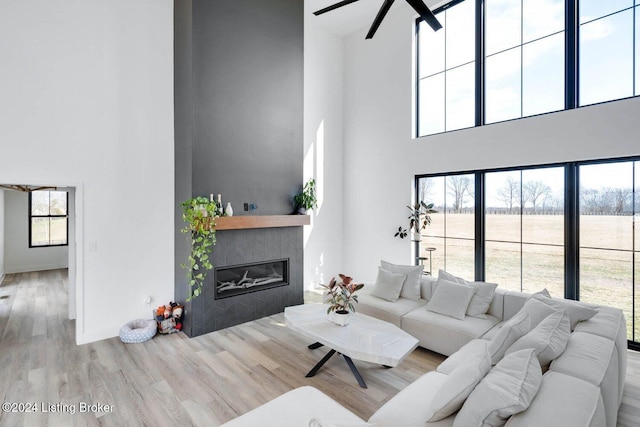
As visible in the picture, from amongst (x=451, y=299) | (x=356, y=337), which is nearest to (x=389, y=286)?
(x=451, y=299)

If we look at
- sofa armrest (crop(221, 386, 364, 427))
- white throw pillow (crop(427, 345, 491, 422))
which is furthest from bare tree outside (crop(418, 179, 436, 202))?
sofa armrest (crop(221, 386, 364, 427))

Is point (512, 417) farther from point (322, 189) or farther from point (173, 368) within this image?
point (322, 189)

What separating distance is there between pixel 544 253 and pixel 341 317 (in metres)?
3.07

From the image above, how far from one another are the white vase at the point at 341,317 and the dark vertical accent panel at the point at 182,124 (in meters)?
1.99

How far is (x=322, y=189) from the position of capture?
20.6 ft

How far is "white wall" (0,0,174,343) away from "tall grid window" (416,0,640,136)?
13.8 feet

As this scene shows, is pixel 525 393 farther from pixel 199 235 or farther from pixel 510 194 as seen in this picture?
pixel 510 194

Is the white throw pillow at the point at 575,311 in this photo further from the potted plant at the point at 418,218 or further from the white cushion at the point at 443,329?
the potted plant at the point at 418,218

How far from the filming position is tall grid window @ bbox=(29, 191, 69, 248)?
7.52 metres

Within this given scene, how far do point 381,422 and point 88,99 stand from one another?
4.37 m

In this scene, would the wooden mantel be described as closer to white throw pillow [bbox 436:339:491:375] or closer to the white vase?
the white vase

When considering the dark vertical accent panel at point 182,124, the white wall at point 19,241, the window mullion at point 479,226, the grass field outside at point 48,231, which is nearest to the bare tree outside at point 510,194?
the window mullion at point 479,226

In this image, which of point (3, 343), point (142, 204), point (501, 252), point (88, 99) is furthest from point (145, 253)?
point (501, 252)

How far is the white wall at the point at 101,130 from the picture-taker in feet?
10.8
